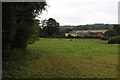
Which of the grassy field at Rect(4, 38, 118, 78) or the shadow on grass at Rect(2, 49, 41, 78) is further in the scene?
the grassy field at Rect(4, 38, 118, 78)

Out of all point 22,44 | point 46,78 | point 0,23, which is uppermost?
point 0,23

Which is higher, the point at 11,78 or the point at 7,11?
the point at 7,11

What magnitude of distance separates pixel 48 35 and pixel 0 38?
7211 centimetres

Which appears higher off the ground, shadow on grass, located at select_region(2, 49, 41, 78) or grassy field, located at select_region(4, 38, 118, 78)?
shadow on grass, located at select_region(2, 49, 41, 78)

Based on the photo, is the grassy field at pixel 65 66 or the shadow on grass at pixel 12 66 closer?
the shadow on grass at pixel 12 66

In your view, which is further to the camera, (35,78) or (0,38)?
(0,38)

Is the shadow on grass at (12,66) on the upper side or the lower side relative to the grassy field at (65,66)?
upper

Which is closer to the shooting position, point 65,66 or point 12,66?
point 12,66

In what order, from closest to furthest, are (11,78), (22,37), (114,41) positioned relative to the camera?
1. (11,78)
2. (22,37)
3. (114,41)

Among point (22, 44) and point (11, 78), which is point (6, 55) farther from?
point (22, 44)

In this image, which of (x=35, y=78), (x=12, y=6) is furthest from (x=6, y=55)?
(x=35, y=78)

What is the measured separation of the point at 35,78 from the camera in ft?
20.8

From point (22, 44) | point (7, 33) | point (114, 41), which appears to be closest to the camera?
point (7, 33)

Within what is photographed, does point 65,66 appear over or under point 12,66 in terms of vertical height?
under
